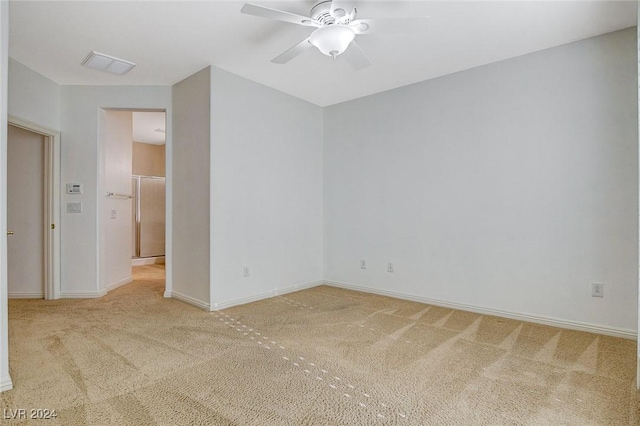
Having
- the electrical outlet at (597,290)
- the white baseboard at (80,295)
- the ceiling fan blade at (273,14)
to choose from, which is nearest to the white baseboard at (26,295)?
the white baseboard at (80,295)

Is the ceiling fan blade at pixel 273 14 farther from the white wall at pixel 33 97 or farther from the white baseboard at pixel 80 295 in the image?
the white baseboard at pixel 80 295

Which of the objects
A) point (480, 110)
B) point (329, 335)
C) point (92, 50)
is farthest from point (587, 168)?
point (92, 50)

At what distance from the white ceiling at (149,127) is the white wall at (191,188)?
4.90 ft

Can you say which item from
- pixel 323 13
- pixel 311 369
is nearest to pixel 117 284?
pixel 311 369

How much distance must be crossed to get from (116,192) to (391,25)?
404 cm

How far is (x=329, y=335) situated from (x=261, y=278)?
1419 mm

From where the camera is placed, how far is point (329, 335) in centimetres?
281

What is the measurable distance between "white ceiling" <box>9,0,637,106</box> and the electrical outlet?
208 cm

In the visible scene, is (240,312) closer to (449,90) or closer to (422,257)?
(422,257)

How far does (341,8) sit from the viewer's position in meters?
2.14

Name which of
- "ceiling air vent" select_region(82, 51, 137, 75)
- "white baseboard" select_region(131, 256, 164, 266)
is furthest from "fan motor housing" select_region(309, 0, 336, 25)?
"white baseboard" select_region(131, 256, 164, 266)

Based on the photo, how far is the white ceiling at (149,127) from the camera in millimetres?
5391

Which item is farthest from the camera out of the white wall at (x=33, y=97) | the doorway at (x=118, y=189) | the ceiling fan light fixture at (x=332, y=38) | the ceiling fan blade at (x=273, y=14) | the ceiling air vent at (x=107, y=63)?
the doorway at (x=118, y=189)

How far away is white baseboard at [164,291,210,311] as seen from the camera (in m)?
3.52
